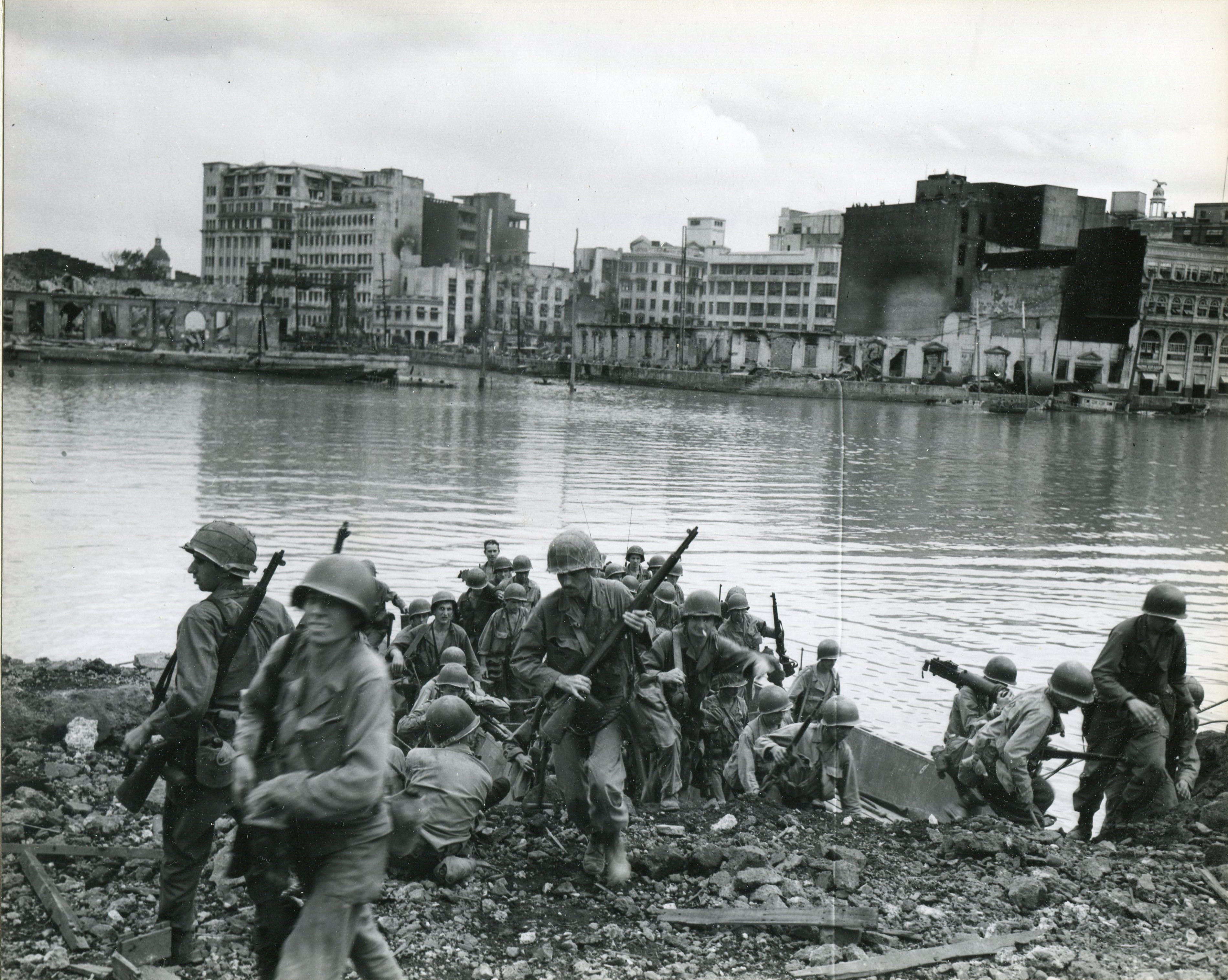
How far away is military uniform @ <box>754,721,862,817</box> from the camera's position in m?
7.53

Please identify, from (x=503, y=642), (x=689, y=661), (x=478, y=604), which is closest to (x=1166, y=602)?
(x=689, y=661)

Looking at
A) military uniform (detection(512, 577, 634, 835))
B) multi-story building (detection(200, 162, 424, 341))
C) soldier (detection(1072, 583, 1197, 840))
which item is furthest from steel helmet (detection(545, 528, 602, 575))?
A: multi-story building (detection(200, 162, 424, 341))

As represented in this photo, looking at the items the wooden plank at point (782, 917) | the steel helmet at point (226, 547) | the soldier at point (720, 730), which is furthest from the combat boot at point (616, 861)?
the steel helmet at point (226, 547)

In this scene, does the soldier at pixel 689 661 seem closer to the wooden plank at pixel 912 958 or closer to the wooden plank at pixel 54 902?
the wooden plank at pixel 912 958

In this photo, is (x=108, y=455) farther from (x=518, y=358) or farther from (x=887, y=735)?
(x=518, y=358)

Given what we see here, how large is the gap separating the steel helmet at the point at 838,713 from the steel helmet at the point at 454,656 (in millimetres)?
2589

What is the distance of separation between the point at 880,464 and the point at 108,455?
2678 cm

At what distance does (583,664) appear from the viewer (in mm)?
6234

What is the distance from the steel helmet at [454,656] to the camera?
27.0ft

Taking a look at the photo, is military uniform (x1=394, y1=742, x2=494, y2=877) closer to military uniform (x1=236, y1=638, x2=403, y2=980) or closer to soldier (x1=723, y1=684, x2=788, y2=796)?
military uniform (x1=236, y1=638, x2=403, y2=980)

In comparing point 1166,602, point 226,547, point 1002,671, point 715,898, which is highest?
point 226,547

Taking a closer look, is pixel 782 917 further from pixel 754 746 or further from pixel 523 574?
pixel 523 574

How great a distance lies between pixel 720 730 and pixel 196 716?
460 centimetres

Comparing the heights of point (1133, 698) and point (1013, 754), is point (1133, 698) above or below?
above
